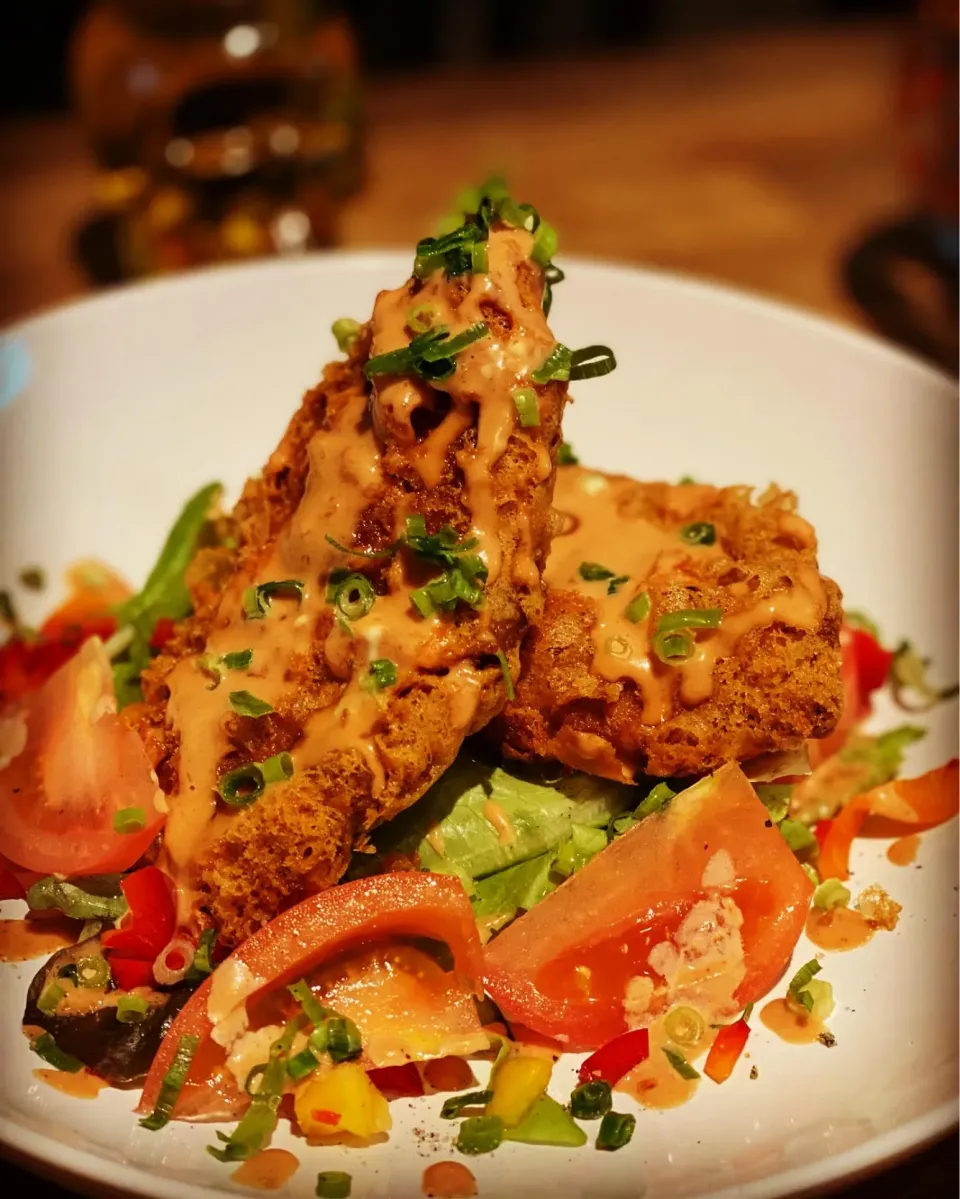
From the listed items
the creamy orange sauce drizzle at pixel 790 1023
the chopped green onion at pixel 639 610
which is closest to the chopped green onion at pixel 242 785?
the chopped green onion at pixel 639 610

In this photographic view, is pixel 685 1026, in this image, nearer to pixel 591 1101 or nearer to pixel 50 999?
pixel 591 1101

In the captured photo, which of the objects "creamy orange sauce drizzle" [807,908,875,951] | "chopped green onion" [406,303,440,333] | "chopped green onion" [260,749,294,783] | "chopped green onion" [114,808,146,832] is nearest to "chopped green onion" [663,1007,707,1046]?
"creamy orange sauce drizzle" [807,908,875,951]

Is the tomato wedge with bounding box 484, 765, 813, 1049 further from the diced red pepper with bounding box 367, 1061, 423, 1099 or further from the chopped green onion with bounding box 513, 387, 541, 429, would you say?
the chopped green onion with bounding box 513, 387, 541, 429

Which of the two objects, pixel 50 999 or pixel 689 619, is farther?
pixel 689 619

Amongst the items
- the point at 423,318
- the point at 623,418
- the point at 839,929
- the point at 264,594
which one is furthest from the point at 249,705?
the point at 623,418

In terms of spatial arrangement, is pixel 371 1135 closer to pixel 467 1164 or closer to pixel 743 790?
pixel 467 1164
